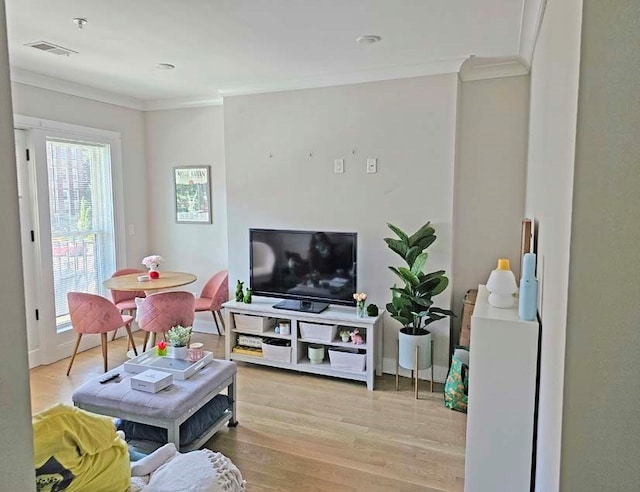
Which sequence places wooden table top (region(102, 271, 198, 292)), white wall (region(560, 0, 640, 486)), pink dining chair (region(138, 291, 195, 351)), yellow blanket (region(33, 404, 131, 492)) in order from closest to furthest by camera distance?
1. white wall (region(560, 0, 640, 486))
2. yellow blanket (region(33, 404, 131, 492))
3. pink dining chair (region(138, 291, 195, 351))
4. wooden table top (region(102, 271, 198, 292))

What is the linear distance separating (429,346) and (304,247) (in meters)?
1.37

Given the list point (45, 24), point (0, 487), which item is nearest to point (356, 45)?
point (45, 24)

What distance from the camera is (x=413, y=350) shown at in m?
3.54

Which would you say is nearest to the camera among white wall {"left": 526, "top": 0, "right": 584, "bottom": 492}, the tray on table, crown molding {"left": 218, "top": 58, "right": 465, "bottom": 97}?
white wall {"left": 526, "top": 0, "right": 584, "bottom": 492}

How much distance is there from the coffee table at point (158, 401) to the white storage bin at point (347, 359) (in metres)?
1.23

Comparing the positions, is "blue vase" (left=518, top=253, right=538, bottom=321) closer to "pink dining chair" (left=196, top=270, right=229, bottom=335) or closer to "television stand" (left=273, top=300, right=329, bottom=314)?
"television stand" (left=273, top=300, right=329, bottom=314)

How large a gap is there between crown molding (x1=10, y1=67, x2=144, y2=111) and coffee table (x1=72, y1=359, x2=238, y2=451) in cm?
265

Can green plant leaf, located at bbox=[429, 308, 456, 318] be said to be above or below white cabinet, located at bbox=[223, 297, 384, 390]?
above

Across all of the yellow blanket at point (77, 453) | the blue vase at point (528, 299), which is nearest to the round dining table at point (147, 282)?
the yellow blanket at point (77, 453)

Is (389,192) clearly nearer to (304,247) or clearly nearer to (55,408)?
(304,247)

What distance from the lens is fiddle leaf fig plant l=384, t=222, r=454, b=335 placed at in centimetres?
348

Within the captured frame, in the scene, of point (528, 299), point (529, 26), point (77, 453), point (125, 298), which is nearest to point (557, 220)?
point (528, 299)

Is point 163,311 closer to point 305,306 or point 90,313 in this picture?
point 90,313

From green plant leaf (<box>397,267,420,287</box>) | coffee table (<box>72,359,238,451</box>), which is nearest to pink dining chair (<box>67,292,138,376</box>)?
coffee table (<box>72,359,238,451</box>)
